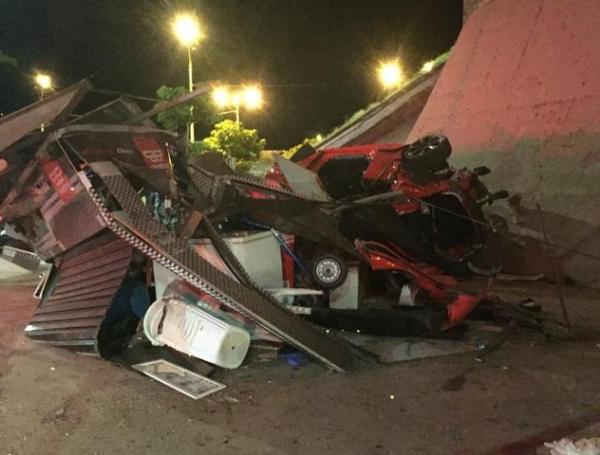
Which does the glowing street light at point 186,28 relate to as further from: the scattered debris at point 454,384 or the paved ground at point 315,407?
the scattered debris at point 454,384

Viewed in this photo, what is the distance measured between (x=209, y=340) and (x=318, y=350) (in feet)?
2.80

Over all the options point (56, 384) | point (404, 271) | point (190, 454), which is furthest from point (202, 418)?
point (404, 271)

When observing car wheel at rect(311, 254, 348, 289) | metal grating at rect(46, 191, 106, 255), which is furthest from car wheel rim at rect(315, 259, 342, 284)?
metal grating at rect(46, 191, 106, 255)

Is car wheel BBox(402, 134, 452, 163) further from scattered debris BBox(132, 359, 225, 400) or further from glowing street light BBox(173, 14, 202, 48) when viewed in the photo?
glowing street light BBox(173, 14, 202, 48)

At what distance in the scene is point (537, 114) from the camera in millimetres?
9648

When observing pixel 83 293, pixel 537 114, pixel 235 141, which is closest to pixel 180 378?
pixel 83 293

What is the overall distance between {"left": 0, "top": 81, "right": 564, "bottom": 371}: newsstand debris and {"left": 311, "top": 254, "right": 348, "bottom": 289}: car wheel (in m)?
0.01

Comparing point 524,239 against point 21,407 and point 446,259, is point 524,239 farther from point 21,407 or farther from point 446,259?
point 21,407

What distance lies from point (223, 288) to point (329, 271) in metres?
1.52

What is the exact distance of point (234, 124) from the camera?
31.7 metres

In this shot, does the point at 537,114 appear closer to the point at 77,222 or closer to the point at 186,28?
the point at 77,222

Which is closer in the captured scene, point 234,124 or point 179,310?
point 179,310

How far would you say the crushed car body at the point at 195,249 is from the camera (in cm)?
470

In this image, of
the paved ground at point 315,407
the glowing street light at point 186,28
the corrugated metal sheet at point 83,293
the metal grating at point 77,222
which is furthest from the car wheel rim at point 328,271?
the glowing street light at point 186,28
